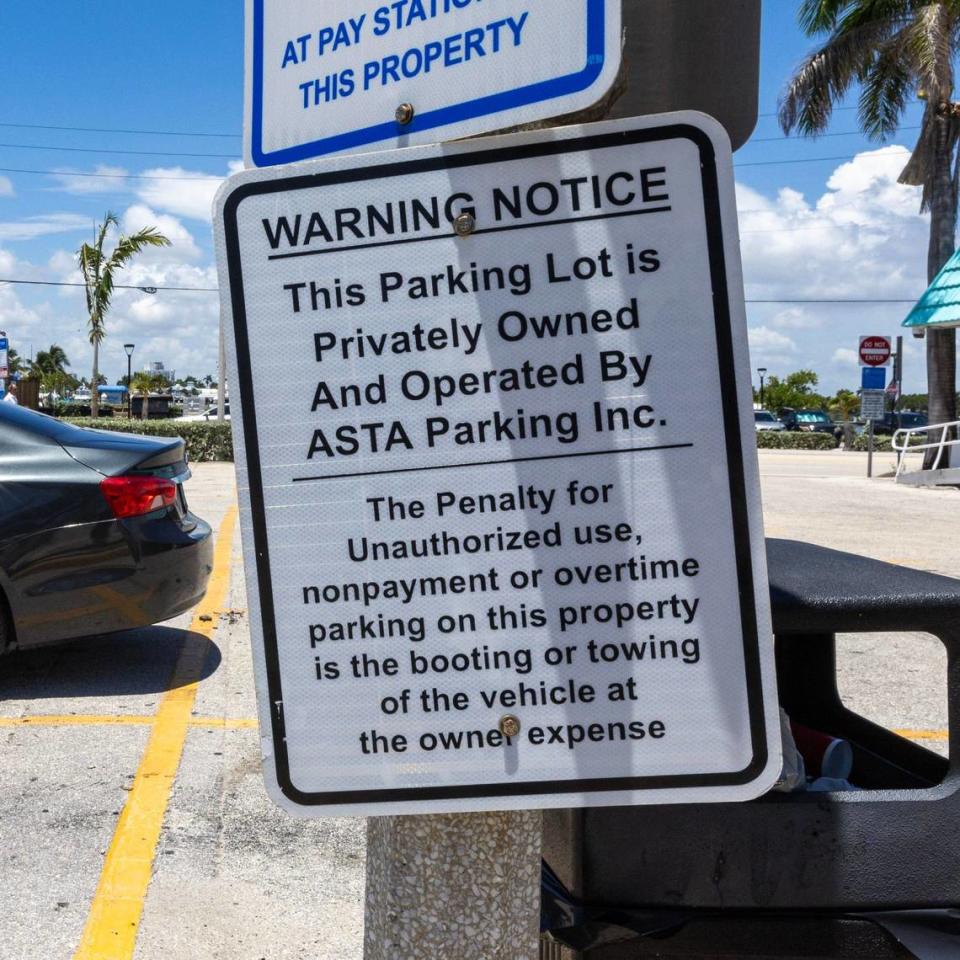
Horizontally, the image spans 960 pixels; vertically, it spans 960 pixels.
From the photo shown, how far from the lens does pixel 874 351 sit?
23.2 m

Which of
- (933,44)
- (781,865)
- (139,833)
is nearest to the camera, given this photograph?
(781,865)

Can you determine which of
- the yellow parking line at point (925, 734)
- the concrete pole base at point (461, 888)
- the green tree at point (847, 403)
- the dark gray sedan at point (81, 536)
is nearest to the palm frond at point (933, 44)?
the yellow parking line at point (925, 734)

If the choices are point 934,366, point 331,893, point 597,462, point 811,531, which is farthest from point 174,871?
point 934,366

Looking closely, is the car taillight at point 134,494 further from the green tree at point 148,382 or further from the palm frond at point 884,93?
the green tree at point 148,382

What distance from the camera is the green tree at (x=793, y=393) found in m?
89.0

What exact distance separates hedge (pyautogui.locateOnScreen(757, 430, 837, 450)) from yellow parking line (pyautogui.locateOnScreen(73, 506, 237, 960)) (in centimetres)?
3417

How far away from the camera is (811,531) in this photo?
12.5 m

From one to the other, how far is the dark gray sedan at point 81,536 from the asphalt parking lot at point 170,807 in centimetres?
40

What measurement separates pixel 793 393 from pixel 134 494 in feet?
293

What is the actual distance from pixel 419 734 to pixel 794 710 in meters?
1.97

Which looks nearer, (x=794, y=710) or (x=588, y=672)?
(x=588, y=672)

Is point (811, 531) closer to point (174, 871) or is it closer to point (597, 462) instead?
point (174, 871)

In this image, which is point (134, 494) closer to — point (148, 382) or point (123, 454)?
point (123, 454)

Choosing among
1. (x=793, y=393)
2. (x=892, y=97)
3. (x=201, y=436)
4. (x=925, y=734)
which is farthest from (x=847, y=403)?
(x=925, y=734)
